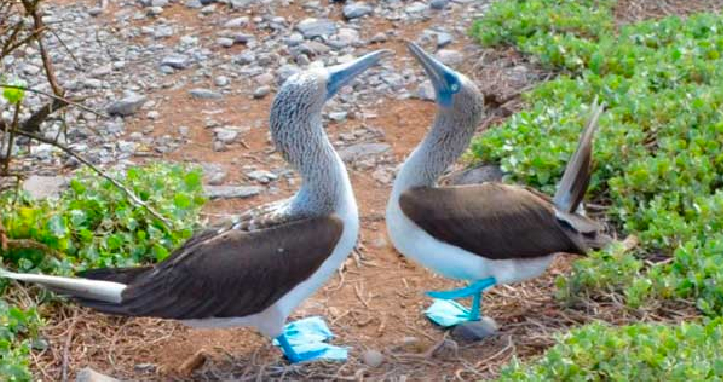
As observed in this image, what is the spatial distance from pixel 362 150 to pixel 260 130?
2.42ft

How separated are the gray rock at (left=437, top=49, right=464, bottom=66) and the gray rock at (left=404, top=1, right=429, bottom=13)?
0.68m

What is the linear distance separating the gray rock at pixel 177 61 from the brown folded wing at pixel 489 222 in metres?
3.33

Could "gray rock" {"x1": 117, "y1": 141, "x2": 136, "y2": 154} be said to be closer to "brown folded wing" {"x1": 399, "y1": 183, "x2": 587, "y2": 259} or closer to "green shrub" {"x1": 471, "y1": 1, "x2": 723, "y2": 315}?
"green shrub" {"x1": 471, "y1": 1, "x2": 723, "y2": 315}

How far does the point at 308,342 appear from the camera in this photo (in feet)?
18.4

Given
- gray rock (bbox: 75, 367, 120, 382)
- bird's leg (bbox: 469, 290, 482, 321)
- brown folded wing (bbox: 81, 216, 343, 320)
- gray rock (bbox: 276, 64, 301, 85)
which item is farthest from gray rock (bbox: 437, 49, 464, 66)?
gray rock (bbox: 75, 367, 120, 382)

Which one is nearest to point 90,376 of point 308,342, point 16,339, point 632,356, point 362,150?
point 16,339

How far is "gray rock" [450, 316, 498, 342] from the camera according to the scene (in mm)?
5586

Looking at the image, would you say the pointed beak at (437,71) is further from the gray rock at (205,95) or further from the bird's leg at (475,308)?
the gray rock at (205,95)

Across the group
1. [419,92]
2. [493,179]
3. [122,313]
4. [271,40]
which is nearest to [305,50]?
[271,40]

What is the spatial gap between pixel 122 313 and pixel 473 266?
5.09 feet

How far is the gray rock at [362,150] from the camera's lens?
735cm

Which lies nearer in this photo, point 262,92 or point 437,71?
point 437,71

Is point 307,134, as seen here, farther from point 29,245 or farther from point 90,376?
point 29,245

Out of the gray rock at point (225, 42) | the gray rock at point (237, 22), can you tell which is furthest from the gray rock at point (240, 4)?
the gray rock at point (225, 42)
